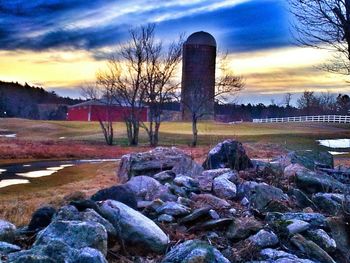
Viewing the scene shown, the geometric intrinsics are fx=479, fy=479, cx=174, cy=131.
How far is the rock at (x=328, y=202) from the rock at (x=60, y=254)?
4933mm

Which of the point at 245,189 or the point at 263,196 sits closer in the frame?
the point at 263,196

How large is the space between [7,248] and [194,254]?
80.4 inches

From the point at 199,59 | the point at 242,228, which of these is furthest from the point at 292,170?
the point at 199,59

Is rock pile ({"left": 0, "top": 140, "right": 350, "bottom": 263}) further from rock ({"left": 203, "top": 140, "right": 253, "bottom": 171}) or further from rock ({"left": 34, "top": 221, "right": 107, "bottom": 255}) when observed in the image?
rock ({"left": 203, "top": 140, "right": 253, "bottom": 171})

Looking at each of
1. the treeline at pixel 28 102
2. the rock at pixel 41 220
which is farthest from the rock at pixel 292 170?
the treeline at pixel 28 102

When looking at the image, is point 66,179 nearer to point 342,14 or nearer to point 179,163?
point 179,163

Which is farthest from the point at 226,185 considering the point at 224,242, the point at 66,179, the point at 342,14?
the point at 342,14

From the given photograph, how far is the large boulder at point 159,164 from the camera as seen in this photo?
11703mm

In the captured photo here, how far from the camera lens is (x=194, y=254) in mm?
5203

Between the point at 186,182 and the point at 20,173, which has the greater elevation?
the point at 186,182

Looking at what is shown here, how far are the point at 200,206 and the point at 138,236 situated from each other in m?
2.05

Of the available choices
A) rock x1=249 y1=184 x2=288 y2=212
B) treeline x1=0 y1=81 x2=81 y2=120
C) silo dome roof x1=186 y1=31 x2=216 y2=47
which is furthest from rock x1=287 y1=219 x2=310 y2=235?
treeline x1=0 y1=81 x2=81 y2=120

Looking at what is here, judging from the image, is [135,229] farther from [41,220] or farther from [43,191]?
[43,191]

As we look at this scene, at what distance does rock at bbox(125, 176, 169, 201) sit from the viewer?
840 cm
